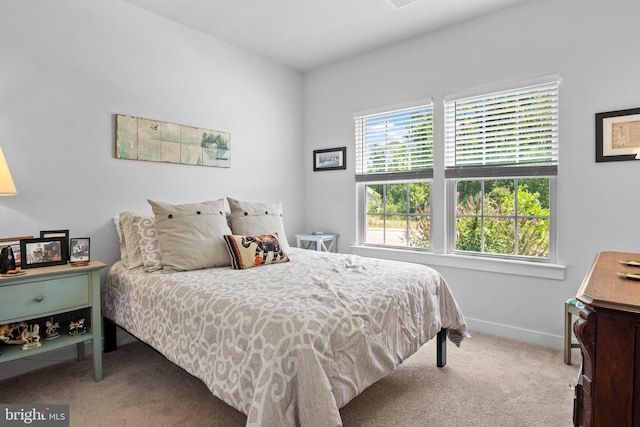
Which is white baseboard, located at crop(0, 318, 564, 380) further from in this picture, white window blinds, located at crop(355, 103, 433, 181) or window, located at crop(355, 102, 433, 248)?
white window blinds, located at crop(355, 103, 433, 181)

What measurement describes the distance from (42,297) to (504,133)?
11.6ft

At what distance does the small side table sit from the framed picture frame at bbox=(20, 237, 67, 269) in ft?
7.53

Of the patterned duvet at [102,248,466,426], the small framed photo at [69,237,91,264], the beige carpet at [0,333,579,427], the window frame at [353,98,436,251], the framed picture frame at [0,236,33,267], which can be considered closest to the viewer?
the patterned duvet at [102,248,466,426]

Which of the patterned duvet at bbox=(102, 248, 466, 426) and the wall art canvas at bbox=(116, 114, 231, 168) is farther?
the wall art canvas at bbox=(116, 114, 231, 168)

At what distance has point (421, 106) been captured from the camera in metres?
3.43

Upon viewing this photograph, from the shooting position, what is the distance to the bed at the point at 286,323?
4.43 ft

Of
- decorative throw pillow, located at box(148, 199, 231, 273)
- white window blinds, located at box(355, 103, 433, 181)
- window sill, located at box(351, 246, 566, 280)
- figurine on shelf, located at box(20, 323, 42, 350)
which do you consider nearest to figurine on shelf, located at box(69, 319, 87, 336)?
figurine on shelf, located at box(20, 323, 42, 350)

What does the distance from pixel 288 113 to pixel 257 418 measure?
3.57 meters

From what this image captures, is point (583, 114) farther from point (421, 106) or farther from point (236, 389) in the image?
point (236, 389)

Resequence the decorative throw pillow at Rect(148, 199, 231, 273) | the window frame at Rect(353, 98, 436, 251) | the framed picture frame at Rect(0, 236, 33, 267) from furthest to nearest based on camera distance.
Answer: the window frame at Rect(353, 98, 436, 251), the decorative throw pillow at Rect(148, 199, 231, 273), the framed picture frame at Rect(0, 236, 33, 267)

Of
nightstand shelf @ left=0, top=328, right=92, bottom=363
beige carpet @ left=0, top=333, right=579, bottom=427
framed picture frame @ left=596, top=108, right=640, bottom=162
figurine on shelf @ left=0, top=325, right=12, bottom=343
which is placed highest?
framed picture frame @ left=596, top=108, right=640, bottom=162

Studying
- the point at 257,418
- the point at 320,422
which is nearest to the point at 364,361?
the point at 320,422

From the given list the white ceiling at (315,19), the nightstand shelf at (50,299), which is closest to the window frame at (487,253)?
the white ceiling at (315,19)

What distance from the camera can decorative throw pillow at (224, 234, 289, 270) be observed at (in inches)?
99.1
